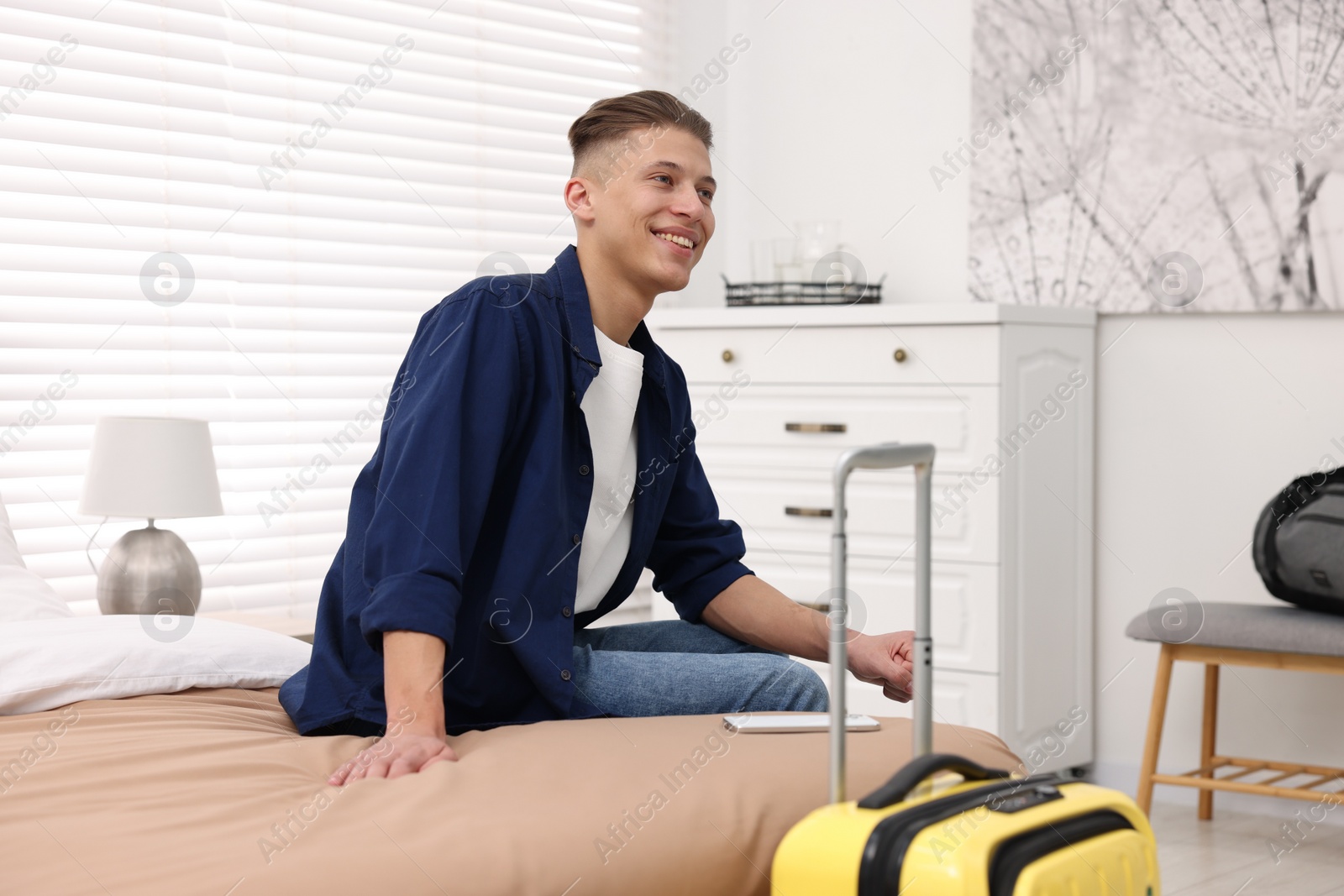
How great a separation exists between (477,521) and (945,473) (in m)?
1.76

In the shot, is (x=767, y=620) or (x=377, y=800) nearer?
(x=377, y=800)

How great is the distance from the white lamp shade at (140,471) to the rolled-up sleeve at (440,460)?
3.45 ft

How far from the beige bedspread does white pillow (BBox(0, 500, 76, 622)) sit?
1.74 ft

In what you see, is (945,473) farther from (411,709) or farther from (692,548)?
(411,709)

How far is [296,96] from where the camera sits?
9.89 feet

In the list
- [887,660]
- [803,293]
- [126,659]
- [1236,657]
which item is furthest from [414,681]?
[803,293]

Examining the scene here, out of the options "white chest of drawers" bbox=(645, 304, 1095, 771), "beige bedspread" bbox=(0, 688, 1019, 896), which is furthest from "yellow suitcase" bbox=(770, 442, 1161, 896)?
"white chest of drawers" bbox=(645, 304, 1095, 771)

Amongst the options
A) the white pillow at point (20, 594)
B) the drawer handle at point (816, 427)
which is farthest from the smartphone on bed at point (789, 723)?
the drawer handle at point (816, 427)

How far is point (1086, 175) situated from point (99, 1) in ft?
7.46

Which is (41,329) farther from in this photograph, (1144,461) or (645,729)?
(1144,461)

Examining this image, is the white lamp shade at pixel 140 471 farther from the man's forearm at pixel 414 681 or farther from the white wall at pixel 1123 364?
the white wall at pixel 1123 364

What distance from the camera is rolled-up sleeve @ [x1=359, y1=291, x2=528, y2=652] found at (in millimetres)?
1325

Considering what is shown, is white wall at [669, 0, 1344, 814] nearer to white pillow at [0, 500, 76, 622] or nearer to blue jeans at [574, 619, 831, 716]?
blue jeans at [574, 619, 831, 716]

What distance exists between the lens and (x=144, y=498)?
2.39 meters
